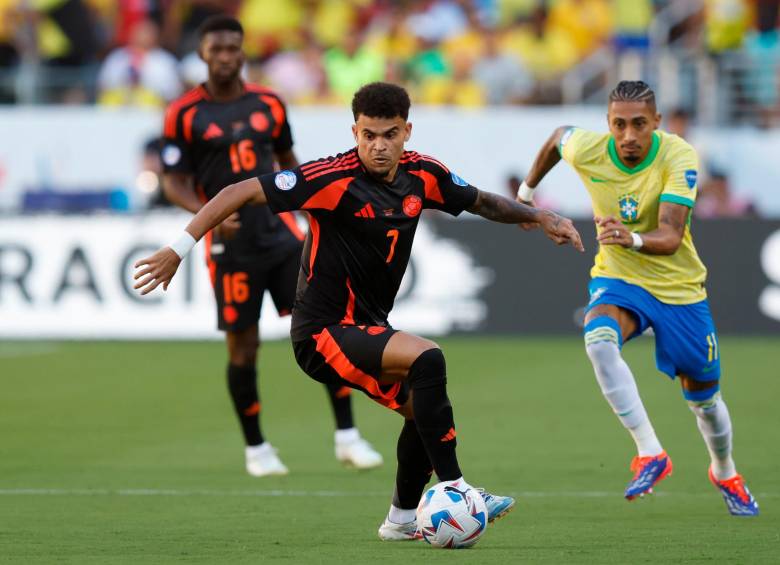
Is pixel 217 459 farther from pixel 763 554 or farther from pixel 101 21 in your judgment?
pixel 101 21

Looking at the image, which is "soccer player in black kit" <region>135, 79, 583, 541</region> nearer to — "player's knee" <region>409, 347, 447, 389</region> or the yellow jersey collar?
"player's knee" <region>409, 347, 447, 389</region>

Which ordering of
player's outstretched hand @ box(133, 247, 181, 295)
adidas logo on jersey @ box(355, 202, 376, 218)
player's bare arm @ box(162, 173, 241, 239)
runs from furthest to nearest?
player's bare arm @ box(162, 173, 241, 239) < adidas logo on jersey @ box(355, 202, 376, 218) < player's outstretched hand @ box(133, 247, 181, 295)

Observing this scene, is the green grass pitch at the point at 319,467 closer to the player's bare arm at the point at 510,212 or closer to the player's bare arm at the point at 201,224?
the player's bare arm at the point at 201,224

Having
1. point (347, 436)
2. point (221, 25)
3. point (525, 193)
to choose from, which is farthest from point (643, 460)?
point (221, 25)

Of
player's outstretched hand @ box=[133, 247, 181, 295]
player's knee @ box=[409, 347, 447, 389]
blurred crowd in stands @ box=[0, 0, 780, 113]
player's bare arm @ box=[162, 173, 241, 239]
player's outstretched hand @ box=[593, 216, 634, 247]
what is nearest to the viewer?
player's outstretched hand @ box=[133, 247, 181, 295]

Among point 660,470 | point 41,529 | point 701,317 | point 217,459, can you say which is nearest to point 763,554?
point 660,470

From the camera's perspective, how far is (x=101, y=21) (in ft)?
72.7

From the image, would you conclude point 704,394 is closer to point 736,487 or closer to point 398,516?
point 736,487

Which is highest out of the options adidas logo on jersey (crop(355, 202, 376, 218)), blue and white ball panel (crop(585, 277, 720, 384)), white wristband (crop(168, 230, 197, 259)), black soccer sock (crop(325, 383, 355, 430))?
adidas logo on jersey (crop(355, 202, 376, 218))

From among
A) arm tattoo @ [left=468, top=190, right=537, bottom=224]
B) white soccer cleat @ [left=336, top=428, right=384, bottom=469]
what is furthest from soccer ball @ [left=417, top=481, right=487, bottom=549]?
white soccer cleat @ [left=336, top=428, right=384, bottom=469]

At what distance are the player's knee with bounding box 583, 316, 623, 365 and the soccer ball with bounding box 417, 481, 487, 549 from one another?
154 centimetres

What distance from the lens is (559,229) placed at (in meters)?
6.80

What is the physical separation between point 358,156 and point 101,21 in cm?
1624

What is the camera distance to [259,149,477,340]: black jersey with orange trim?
666 centimetres
